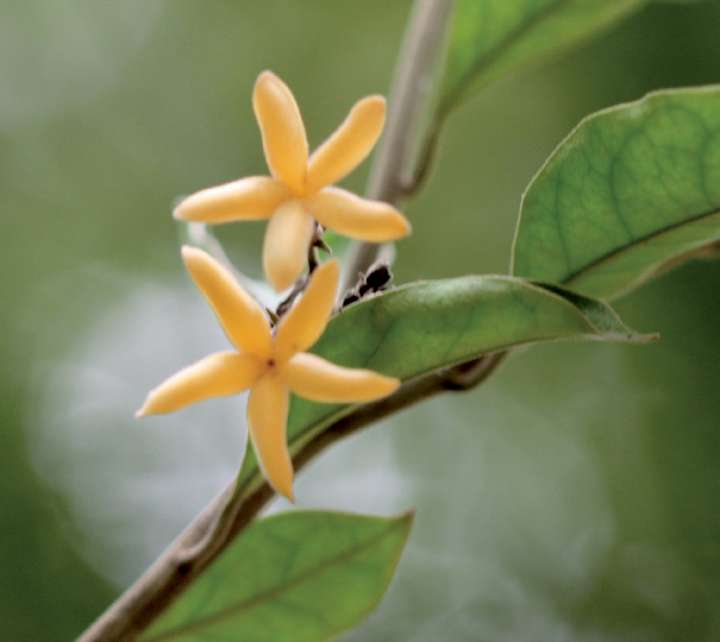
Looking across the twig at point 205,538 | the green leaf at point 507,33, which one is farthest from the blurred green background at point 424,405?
the twig at point 205,538

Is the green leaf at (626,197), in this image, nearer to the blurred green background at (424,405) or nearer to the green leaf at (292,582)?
the green leaf at (292,582)

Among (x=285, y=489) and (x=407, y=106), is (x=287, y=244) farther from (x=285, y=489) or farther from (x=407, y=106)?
(x=407, y=106)

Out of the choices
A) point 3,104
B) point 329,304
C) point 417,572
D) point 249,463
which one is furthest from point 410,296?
point 3,104

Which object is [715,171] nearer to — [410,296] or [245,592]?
[410,296]

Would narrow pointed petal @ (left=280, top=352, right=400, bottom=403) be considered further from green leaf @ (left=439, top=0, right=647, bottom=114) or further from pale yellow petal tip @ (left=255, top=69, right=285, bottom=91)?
green leaf @ (left=439, top=0, right=647, bottom=114)

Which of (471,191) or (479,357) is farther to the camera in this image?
(471,191)

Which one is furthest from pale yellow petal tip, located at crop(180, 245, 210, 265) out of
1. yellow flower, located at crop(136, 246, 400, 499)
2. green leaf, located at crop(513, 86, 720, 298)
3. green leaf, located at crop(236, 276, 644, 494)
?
green leaf, located at crop(513, 86, 720, 298)
